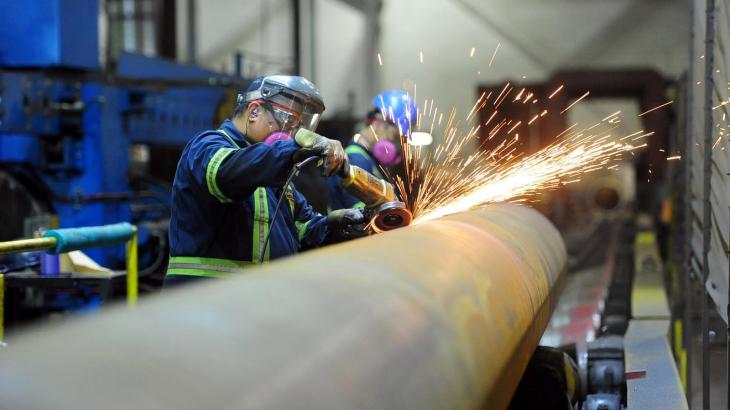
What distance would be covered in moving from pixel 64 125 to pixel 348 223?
159 inches

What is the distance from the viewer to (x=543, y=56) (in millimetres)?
18766

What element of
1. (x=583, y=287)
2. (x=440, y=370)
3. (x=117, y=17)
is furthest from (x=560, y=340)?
(x=117, y=17)

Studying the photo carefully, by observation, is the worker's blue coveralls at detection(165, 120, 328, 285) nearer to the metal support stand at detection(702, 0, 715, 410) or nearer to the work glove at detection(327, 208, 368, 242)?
the work glove at detection(327, 208, 368, 242)

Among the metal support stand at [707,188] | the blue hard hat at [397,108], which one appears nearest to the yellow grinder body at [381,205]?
the metal support stand at [707,188]

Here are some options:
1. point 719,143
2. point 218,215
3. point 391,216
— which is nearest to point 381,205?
point 391,216

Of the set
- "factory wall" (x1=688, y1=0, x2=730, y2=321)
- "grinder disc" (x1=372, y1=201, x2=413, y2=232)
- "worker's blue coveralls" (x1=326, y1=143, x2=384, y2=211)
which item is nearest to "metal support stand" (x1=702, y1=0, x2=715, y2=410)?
"factory wall" (x1=688, y1=0, x2=730, y2=321)

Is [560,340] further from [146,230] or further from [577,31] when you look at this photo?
[577,31]

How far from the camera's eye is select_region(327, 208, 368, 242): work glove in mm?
3449

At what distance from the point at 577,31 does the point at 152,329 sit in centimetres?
1851

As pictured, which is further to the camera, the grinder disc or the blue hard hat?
the blue hard hat

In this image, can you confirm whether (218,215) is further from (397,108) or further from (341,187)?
(397,108)

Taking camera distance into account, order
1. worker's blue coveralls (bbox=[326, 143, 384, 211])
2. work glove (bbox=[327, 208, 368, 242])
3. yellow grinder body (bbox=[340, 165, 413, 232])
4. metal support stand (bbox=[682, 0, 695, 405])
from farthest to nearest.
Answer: worker's blue coveralls (bbox=[326, 143, 384, 211]) < metal support stand (bbox=[682, 0, 695, 405]) < work glove (bbox=[327, 208, 368, 242]) < yellow grinder body (bbox=[340, 165, 413, 232])

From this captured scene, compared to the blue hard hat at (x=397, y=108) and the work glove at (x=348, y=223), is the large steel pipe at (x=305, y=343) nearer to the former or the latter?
the work glove at (x=348, y=223)

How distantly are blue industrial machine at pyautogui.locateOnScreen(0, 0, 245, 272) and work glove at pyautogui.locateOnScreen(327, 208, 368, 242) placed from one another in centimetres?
363
